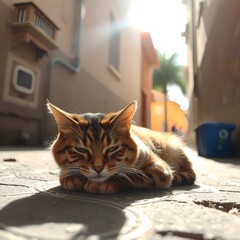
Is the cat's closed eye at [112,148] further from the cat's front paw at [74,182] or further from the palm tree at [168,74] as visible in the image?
the palm tree at [168,74]

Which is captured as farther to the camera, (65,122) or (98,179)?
(65,122)

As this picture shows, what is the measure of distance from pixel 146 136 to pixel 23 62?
14.8 feet

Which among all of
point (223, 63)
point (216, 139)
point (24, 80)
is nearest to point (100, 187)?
A: point (216, 139)

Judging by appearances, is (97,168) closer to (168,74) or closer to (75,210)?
(75,210)

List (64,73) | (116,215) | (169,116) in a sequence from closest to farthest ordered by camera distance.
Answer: (116,215) < (64,73) < (169,116)

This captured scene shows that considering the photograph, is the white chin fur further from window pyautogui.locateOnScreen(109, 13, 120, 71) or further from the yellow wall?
the yellow wall

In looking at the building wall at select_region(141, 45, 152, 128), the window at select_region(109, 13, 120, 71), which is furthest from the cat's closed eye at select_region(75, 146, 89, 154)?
the building wall at select_region(141, 45, 152, 128)

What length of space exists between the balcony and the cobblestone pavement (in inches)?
176

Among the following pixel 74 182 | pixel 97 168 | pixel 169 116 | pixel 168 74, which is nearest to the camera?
pixel 97 168

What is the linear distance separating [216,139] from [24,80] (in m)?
3.72

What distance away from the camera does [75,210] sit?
3.73ft

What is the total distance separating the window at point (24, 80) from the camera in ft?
18.5

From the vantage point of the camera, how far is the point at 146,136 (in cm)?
209

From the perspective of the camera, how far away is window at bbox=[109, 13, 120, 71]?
36.8 feet
